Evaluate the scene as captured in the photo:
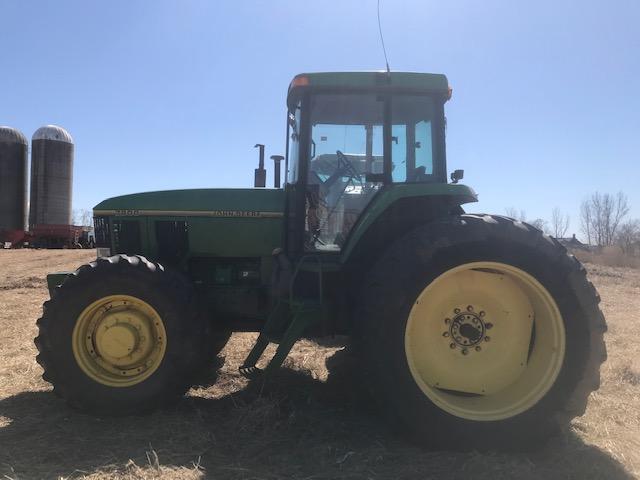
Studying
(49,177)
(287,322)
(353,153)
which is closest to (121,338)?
(287,322)

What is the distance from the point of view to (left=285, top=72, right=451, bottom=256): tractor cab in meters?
3.88

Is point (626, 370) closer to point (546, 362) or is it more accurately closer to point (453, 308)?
point (546, 362)

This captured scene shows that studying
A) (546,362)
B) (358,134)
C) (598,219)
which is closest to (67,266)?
(358,134)

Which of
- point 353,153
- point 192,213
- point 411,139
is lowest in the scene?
point 192,213

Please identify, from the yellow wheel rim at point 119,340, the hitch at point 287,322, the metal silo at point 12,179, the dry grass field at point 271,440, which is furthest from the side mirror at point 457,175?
the metal silo at point 12,179

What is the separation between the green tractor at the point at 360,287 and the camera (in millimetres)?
3191

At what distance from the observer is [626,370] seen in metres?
4.86

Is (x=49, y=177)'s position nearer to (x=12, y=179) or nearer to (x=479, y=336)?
(x=12, y=179)

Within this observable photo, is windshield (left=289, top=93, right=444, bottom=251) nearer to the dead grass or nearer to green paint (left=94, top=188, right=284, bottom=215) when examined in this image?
green paint (left=94, top=188, right=284, bottom=215)

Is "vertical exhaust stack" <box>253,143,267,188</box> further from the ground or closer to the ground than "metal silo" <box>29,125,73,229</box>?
closer to the ground

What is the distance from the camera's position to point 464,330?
346 cm

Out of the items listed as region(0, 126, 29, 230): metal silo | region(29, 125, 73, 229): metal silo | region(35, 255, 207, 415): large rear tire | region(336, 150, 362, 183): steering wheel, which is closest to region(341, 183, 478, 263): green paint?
region(336, 150, 362, 183): steering wheel

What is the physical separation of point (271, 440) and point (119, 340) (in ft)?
4.21

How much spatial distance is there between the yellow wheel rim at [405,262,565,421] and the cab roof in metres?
1.43
